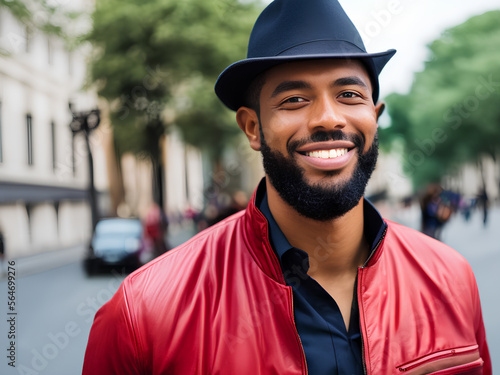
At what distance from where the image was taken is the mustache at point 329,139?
188cm

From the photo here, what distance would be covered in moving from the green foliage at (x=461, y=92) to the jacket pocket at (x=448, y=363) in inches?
843

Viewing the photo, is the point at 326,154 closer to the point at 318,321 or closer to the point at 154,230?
the point at 318,321

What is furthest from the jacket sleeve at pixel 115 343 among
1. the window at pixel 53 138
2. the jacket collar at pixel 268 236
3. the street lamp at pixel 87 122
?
the window at pixel 53 138

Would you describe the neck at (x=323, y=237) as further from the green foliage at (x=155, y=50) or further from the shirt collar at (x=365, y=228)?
the green foliage at (x=155, y=50)

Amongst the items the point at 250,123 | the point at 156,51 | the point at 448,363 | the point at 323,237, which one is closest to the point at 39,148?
the point at 156,51

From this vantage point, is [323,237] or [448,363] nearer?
[448,363]

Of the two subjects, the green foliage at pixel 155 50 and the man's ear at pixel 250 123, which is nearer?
the man's ear at pixel 250 123

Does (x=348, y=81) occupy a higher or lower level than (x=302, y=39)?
lower

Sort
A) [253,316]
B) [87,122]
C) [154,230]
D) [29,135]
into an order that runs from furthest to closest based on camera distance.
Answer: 1. [29,135]
2. [154,230]
3. [87,122]
4. [253,316]

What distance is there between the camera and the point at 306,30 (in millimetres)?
1950

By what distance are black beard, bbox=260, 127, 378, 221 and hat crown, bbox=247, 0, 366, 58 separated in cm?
32

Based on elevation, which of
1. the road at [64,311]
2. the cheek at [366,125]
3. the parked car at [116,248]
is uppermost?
the cheek at [366,125]

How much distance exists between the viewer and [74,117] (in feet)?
46.9

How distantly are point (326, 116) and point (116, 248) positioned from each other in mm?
12924
